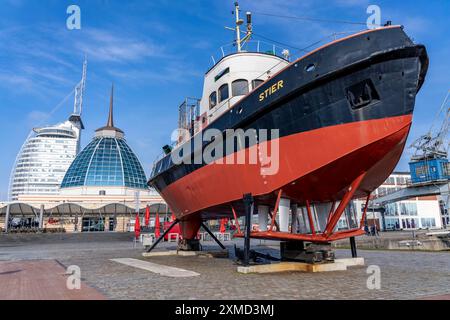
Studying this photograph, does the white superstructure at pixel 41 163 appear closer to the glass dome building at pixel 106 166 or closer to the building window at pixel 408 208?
the glass dome building at pixel 106 166

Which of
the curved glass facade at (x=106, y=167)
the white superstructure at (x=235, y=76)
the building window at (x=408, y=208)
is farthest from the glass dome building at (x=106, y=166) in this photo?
the white superstructure at (x=235, y=76)

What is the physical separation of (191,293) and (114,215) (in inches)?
2836

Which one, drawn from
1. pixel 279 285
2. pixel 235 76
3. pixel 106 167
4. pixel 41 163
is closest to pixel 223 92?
pixel 235 76

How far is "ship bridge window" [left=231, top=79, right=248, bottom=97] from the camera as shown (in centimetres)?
1416

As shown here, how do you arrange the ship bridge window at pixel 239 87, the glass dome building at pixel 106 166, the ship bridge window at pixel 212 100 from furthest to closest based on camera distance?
1. the glass dome building at pixel 106 166
2. the ship bridge window at pixel 212 100
3. the ship bridge window at pixel 239 87

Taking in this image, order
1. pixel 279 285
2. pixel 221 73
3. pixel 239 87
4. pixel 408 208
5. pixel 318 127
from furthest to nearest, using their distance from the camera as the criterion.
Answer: pixel 408 208, pixel 221 73, pixel 239 87, pixel 318 127, pixel 279 285

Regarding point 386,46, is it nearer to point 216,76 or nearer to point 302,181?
point 302,181

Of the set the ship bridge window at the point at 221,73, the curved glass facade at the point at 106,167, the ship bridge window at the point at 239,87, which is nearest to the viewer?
the ship bridge window at the point at 239,87

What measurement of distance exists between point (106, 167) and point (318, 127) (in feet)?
342

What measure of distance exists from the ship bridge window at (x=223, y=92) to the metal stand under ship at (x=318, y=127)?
3.9 inches

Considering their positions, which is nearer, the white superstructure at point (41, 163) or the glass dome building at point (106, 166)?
the glass dome building at point (106, 166)

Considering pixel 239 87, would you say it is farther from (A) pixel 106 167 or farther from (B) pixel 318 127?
(A) pixel 106 167

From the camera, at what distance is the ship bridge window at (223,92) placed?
1464 centimetres

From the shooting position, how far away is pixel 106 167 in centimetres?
10562
